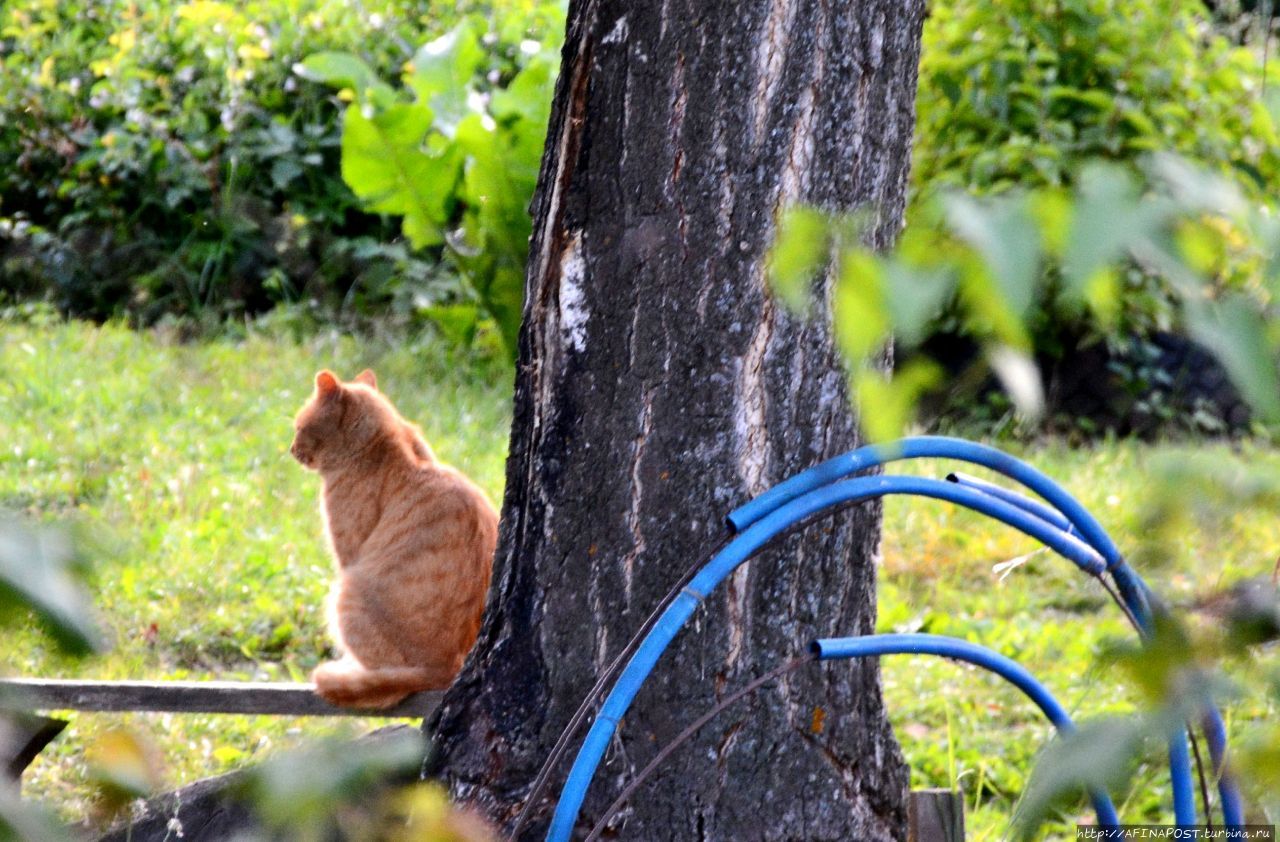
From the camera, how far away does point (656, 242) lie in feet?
6.40

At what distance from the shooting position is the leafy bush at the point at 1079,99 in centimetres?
571

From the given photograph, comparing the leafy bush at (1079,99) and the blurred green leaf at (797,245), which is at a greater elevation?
the leafy bush at (1079,99)

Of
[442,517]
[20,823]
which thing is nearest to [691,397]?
[442,517]

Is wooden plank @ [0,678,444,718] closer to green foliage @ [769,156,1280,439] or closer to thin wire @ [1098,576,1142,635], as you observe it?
thin wire @ [1098,576,1142,635]

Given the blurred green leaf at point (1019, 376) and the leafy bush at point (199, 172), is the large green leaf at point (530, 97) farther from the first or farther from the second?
the blurred green leaf at point (1019, 376)

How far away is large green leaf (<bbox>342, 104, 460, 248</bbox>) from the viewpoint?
5.17 metres

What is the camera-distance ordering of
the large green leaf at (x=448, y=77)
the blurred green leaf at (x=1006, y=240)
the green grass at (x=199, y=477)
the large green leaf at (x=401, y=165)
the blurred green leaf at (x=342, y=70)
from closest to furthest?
the blurred green leaf at (x=1006, y=240) → the green grass at (x=199, y=477) → the large green leaf at (x=401, y=165) → the large green leaf at (x=448, y=77) → the blurred green leaf at (x=342, y=70)

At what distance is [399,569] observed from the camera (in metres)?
2.76

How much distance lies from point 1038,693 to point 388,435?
1705 mm

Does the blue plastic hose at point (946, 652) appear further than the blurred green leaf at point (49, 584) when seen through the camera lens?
Yes

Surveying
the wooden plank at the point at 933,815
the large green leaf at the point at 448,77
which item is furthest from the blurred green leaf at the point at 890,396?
the large green leaf at the point at 448,77

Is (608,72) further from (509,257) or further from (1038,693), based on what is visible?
Result: (509,257)

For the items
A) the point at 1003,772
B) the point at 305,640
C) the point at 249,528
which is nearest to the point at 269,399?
the point at 249,528

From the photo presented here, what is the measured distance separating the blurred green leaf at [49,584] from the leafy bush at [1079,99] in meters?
5.31
